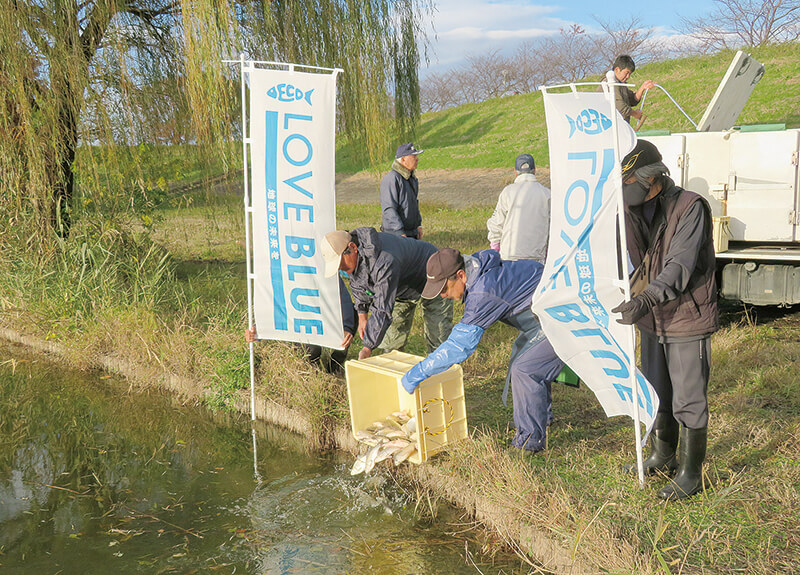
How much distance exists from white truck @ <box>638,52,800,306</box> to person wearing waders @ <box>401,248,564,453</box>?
3.60 meters

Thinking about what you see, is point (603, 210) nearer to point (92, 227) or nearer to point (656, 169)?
point (656, 169)

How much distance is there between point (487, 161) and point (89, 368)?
74.4 feet

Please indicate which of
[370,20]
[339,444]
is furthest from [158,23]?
[339,444]

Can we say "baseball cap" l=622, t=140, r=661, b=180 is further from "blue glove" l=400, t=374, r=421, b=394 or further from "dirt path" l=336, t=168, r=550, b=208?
"dirt path" l=336, t=168, r=550, b=208

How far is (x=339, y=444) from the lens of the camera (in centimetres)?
525

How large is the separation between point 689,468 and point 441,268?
1.76m

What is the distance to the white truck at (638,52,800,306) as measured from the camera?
688 cm

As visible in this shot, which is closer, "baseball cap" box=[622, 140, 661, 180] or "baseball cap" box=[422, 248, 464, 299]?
"baseball cap" box=[622, 140, 661, 180]

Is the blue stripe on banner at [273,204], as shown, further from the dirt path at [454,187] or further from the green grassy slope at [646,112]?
the dirt path at [454,187]

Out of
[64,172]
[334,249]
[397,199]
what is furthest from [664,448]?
[64,172]

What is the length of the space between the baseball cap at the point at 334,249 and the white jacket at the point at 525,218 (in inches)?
83.1

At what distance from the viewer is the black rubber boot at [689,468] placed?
12.4ft

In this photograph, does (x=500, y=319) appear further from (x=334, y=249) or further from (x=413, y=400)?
(x=334, y=249)

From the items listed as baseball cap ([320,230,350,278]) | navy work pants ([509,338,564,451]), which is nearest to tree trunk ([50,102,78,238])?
baseball cap ([320,230,350,278])
